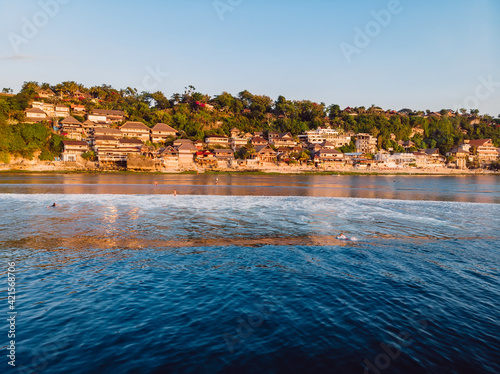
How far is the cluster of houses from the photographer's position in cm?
8281

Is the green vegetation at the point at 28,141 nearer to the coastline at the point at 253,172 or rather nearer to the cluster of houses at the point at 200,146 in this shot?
the cluster of houses at the point at 200,146

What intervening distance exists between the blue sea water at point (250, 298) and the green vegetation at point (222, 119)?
3059 inches

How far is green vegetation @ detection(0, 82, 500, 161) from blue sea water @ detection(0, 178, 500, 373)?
255 ft

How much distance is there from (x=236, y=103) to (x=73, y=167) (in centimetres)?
7494

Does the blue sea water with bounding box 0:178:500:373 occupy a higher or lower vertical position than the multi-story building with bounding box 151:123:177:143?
→ lower

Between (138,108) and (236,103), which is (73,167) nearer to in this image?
(138,108)

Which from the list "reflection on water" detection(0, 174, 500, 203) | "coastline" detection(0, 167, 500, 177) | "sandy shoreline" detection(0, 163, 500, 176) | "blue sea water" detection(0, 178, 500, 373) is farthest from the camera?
"sandy shoreline" detection(0, 163, 500, 176)

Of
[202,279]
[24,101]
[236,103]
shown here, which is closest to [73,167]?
[24,101]

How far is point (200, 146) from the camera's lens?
93688mm

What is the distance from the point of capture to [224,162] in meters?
90.1

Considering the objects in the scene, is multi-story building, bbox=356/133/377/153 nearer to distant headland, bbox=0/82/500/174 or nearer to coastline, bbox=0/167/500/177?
distant headland, bbox=0/82/500/174

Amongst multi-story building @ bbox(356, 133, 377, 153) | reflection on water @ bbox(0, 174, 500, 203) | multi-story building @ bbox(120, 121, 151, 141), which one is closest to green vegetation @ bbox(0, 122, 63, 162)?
multi-story building @ bbox(120, 121, 151, 141)

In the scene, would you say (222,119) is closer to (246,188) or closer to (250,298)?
(246,188)

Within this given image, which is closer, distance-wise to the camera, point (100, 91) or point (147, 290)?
point (147, 290)
